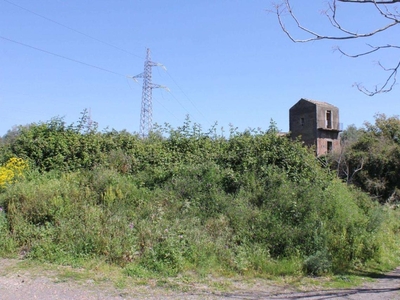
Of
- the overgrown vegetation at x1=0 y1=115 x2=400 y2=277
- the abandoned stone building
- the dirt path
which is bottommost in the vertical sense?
the dirt path

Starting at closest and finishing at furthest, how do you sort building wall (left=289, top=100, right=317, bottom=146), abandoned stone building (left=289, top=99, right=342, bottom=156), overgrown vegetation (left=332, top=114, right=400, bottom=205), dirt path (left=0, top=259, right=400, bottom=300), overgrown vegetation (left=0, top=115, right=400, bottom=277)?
dirt path (left=0, top=259, right=400, bottom=300), overgrown vegetation (left=0, top=115, right=400, bottom=277), overgrown vegetation (left=332, top=114, right=400, bottom=205), abandoned stone building (left=289, top=99, right=342, bottom=156), building wall (left=289, top=100, right=317, bottom=146)

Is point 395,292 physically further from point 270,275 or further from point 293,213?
point 293,213

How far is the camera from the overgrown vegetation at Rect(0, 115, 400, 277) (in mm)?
8055

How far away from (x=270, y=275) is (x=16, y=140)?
34.1ft

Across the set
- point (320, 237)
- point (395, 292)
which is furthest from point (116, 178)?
point (395, 292)

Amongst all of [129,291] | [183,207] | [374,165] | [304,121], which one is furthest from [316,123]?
[129,291]

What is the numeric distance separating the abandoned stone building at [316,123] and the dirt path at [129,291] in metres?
40.0

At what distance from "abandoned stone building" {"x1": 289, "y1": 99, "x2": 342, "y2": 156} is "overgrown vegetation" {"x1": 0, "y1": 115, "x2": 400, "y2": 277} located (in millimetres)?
35048

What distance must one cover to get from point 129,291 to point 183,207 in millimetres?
3894

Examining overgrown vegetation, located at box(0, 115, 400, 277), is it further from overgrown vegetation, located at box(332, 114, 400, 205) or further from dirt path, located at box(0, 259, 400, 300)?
overgrown vegetation, located at box(332, 114, 400, 205)

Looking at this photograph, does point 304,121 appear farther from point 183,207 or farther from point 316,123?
point 183,207

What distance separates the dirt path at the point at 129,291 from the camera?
19.7 feet

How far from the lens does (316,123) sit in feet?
150

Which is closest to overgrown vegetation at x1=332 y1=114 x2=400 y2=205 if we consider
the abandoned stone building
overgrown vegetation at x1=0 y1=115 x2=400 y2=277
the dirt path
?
overgrown vegetation at x1=0 y1=115 x2=400 y2=277
